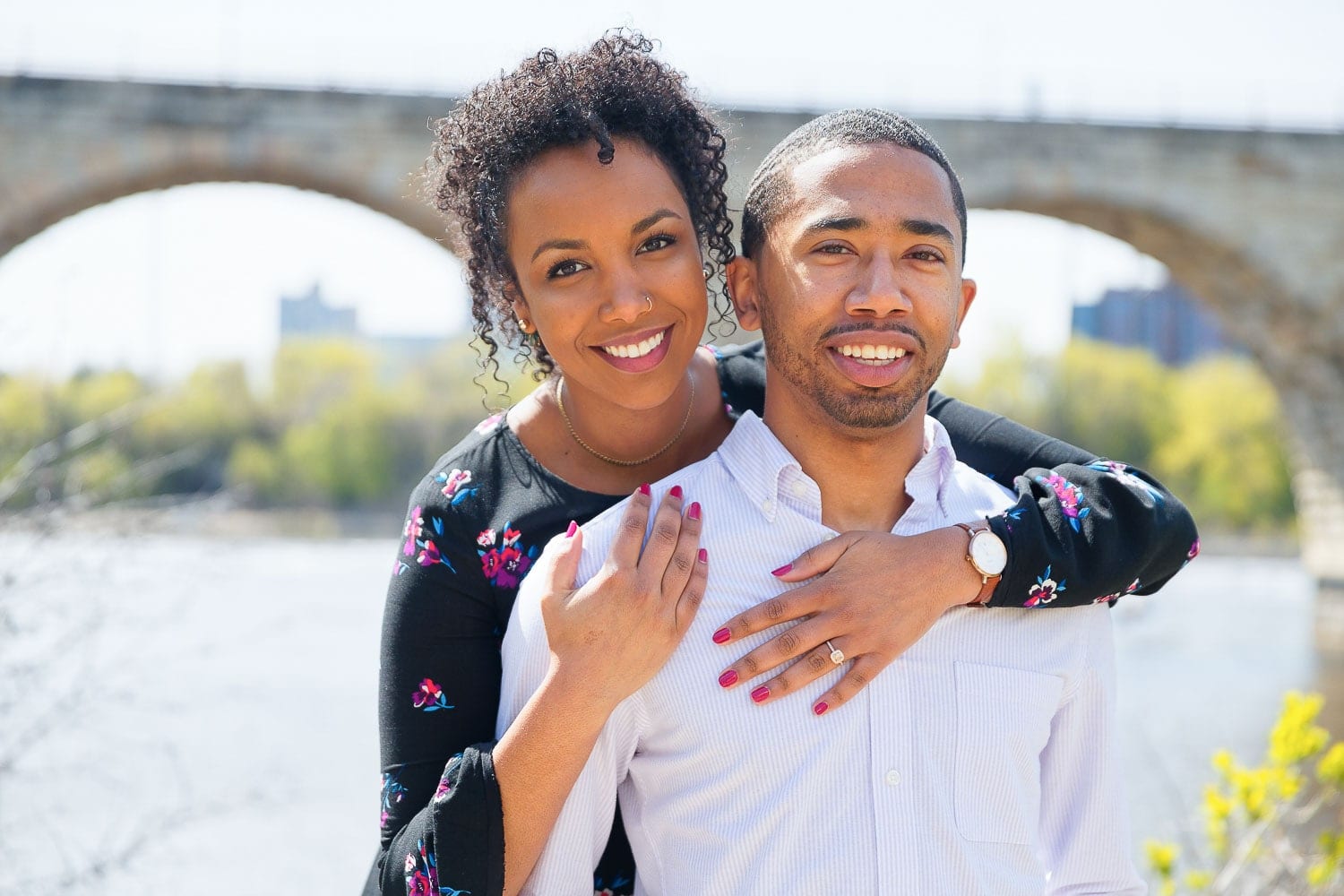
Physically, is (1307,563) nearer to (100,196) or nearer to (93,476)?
(100,196)

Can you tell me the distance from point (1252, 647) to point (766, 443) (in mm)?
14668

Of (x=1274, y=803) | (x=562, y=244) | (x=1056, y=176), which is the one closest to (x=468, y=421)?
(x=1056, y=176)

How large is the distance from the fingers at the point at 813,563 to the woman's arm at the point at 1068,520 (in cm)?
20

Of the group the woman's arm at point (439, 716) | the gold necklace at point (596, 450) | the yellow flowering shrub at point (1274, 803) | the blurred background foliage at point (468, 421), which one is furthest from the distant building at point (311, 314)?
the woman's arm at point (439, 716)

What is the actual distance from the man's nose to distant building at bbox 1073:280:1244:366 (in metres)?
60.3

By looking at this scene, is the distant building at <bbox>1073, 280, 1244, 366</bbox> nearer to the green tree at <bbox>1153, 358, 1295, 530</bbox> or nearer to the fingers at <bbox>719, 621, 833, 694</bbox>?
the green tree at <bbox>1153, 358, 1295, 530</bbox>

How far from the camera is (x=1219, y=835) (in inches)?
129

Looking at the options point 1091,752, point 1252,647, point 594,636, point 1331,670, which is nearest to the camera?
point 594,636

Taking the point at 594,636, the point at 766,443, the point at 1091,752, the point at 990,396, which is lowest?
the point at 1091,752

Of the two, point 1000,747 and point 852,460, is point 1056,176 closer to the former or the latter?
point 852,460

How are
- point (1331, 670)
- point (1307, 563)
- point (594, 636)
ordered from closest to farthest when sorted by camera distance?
point (594, 636) → point (1331, 670) → point (1307, 563)

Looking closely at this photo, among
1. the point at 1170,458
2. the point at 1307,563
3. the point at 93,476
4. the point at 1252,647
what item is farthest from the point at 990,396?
the point at 93,476

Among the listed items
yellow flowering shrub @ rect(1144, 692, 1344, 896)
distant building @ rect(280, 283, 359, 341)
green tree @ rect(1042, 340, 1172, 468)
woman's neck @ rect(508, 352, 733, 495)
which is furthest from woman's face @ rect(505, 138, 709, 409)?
distant building @ rect(280, 283, 359, 341)

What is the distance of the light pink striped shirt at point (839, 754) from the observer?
151 cm
